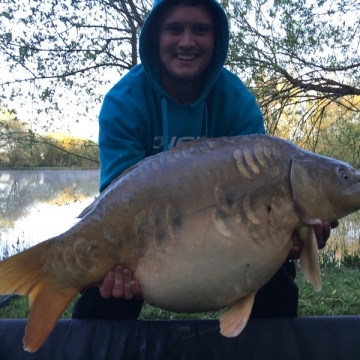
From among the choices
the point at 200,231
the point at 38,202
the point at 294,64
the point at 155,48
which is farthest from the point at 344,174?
the point at 38,202

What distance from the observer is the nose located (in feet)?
4.45

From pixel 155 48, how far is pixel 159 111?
229 mm

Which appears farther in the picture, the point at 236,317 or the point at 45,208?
the point at 45,208

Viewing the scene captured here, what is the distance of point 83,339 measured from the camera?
4.23 ft

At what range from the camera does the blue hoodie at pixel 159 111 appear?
1385mm

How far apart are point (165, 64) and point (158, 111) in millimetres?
145

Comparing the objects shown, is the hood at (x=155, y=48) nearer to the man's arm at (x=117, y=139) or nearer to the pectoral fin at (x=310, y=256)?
the man's arm at (x=117, y=139)

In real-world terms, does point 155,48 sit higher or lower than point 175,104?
higher

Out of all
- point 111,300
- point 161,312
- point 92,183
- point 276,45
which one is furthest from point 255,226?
point 92,183

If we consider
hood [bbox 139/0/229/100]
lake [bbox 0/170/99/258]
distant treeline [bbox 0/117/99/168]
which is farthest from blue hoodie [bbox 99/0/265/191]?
distant treeline [bbox 0/117/99/168]

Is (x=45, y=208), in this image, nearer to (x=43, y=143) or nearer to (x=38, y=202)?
(x=38, y=202)

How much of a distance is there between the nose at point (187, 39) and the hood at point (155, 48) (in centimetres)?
12

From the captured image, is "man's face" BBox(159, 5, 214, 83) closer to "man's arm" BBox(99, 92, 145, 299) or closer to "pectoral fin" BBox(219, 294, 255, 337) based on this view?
"man's arm" BBox(99, 92, 145, 299)

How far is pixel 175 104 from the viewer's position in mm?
1449
